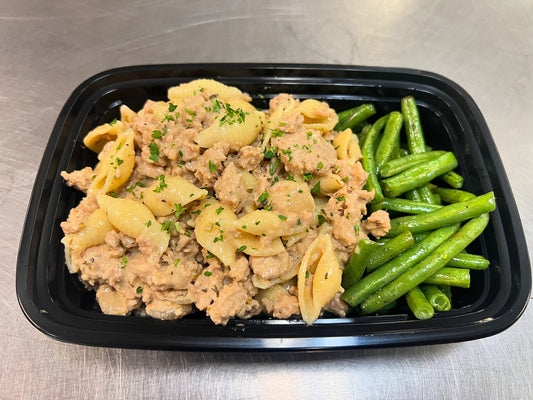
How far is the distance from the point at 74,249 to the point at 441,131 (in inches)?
115

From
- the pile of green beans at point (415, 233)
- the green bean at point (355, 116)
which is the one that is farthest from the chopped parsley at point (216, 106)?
the pile of green beans at point (415, 233)

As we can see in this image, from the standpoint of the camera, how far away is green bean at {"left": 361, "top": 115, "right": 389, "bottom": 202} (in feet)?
8.66

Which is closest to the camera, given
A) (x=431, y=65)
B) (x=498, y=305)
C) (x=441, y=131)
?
(x=498, y=305)

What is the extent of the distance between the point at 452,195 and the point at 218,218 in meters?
1.79

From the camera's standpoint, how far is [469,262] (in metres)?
2.46

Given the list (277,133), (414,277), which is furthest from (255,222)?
(414,277)

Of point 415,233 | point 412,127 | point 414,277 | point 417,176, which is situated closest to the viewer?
point 414,277

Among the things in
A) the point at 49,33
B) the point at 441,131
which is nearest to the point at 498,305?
the point at 441,131

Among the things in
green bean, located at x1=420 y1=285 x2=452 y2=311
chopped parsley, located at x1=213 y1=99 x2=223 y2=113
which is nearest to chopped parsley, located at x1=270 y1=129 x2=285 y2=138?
chopped parsley, located at x1=213 y1=99 x2=223 y2=113

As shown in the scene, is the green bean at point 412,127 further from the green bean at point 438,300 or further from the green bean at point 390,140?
the green bean at point 438,300

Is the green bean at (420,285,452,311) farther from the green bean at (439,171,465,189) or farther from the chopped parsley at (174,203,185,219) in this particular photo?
the chopped parsley at (174,203,185,219)

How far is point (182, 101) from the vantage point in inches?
109

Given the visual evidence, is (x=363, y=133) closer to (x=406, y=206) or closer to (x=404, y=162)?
(x=404, y=162)

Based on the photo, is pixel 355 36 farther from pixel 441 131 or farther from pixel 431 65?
pixel 441 131
